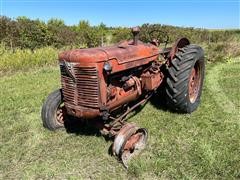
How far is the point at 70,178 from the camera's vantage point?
14.6 feet

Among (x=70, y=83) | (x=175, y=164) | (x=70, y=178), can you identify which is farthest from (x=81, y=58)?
(x=175, y=164)

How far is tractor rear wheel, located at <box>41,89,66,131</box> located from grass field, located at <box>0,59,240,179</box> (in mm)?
142

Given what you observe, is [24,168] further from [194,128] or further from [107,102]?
[194,128]

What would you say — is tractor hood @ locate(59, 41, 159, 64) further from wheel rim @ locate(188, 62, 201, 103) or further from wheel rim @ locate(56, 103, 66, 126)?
wheel rim @ locate(188, 62, 201, 103)

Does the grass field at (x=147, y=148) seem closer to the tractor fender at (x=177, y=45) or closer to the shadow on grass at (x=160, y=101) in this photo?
the shadow on grass at (x=160, y=101)

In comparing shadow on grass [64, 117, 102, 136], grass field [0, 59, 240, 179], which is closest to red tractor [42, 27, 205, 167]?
shadow on grass [64, 117, 102, 136]

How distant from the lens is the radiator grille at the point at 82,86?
190 inches

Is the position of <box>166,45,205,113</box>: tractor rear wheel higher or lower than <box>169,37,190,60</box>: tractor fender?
lower

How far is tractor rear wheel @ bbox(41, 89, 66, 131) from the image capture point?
5688 millimetres

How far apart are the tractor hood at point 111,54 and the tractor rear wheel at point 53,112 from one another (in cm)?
85

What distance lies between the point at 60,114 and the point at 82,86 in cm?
116

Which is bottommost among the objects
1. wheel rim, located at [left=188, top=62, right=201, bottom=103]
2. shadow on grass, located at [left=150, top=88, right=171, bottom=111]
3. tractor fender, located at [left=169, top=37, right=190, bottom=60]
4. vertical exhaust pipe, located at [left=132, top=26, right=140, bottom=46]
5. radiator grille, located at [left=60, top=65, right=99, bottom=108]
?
shadow on grass, located at [left=150, top=88, right=171, bottom=111]

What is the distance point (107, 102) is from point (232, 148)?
1.92m

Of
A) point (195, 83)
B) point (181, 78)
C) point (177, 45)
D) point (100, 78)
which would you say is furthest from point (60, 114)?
point (195, 83)
